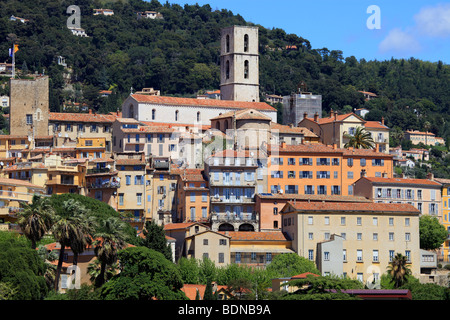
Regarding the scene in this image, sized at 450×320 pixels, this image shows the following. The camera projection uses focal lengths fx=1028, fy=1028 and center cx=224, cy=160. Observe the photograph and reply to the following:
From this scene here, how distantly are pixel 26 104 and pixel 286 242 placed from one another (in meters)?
36.1

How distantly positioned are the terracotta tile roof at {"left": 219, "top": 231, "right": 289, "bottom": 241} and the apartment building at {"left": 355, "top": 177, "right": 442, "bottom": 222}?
36.1 ft

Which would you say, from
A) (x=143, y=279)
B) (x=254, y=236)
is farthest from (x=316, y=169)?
(x=143, y=279)

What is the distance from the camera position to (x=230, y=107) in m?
106

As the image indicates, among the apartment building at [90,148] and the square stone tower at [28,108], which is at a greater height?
the square stone tower at [28,108]

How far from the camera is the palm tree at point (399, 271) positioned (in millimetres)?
70125

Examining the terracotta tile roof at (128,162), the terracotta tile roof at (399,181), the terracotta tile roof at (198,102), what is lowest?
the terracotta tile roof at (399,181)

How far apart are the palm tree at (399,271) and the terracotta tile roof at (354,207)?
5.70m

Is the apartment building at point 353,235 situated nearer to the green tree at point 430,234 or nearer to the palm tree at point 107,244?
the green tree at point 430,234

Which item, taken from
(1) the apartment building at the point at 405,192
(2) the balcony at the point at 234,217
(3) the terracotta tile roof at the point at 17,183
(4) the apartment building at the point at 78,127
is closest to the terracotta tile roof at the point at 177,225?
(2) the balcony at the point at 234,217

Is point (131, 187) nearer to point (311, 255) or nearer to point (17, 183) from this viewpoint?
point (17, 183)

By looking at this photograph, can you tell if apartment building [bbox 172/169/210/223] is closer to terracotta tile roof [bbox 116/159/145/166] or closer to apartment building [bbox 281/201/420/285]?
terracotta tile roof [bbox 116/159/145/166]

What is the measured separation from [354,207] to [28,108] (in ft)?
125

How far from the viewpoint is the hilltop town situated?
244ft

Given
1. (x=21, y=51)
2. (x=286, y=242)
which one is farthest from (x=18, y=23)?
(x=286, y=242)
